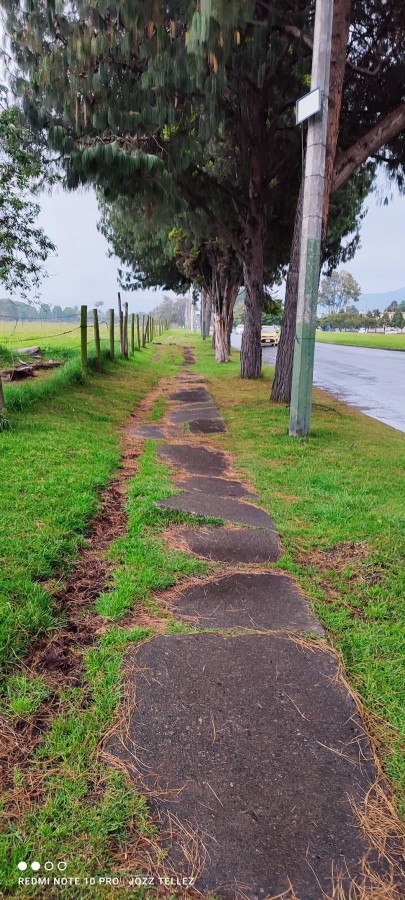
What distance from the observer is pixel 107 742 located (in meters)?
1.79

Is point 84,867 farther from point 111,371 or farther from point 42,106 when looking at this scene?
point 111,371

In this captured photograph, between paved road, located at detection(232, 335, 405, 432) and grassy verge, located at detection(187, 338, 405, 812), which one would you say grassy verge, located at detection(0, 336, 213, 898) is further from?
paved road, located at detection(232, 335, 405, 432)

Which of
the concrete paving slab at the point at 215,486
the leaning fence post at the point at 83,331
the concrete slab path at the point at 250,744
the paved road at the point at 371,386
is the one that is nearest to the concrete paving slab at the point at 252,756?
the concrete slab path at the point at 250,744

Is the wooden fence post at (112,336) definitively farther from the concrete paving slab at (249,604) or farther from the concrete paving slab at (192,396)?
the concrete paving slab at (249,604)

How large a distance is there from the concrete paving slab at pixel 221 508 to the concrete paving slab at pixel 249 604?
0.86 meters

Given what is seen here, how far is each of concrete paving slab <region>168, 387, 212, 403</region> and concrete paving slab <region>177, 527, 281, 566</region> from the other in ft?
21.1

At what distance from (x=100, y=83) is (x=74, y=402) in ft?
14.8

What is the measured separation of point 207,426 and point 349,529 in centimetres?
419

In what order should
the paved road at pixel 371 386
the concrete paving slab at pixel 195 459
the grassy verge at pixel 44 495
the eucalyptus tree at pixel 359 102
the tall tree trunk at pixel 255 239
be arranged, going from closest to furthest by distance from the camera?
the grassy verge at pixel 44 495 → the concrete paving slab at pixel 195 459 → the eucalyptus tree at pixel 359 102 → the paved road at pixel 371 386 → the tall tree trunk at pixel 255 239

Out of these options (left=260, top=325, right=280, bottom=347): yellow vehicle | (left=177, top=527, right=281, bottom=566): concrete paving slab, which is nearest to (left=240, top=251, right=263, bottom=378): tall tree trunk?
(left=177, top=527, right=281, bottom=566): concrete paving slab

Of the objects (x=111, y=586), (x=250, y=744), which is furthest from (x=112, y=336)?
(x=250, y=744)

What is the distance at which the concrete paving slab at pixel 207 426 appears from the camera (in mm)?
7273

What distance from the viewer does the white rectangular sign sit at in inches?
215

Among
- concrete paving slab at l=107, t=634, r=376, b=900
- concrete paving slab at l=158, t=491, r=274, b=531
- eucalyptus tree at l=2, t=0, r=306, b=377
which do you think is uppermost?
eucalyptus tree at l=2, t=0, r=306, b=377
